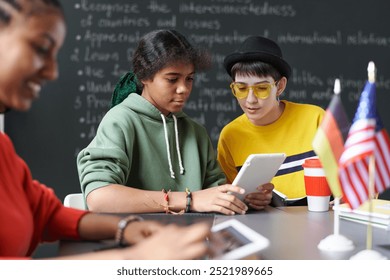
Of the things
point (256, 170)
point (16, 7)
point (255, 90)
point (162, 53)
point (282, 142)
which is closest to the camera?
point (16, 7)

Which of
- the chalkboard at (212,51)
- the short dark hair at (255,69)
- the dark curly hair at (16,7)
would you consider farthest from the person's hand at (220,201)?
the chalkboard at (212,51)

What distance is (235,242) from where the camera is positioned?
88 centimetres

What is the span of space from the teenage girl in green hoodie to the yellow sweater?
0.55 feet

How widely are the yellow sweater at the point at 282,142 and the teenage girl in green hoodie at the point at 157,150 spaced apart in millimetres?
166

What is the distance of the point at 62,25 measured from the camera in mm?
764

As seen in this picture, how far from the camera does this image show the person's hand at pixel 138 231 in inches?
33.5

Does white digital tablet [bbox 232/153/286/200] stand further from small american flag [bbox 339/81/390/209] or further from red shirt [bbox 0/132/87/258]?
red shirt [bbox 0/132/87/258]

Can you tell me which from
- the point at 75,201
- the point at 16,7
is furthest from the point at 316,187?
the point at 16,7

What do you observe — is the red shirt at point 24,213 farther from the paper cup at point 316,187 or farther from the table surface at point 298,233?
the paper cup at point 316,187

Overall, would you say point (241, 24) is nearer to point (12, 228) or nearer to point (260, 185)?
point (260, 185)

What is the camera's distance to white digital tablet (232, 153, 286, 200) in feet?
3.61

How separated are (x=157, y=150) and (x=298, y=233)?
19.3 inches

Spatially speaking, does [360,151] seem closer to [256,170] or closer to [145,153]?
[256,170]

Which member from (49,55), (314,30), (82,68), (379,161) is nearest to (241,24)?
(314,30)
